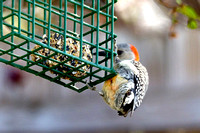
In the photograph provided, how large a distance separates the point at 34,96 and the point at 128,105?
183 inches

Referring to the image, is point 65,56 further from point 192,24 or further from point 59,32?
point 192,24

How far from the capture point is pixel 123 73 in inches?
180

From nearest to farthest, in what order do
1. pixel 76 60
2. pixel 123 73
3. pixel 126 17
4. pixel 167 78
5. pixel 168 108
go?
pixel 76 60
pixel 123 73
pixel 126 17
pixel 168 108
pixel 167 78

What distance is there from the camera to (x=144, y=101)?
815 centimetres

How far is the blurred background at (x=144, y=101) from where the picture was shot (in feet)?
26.2

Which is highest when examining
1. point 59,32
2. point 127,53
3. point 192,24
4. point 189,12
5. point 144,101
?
point 144,101

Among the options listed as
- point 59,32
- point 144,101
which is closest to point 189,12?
point 59,32

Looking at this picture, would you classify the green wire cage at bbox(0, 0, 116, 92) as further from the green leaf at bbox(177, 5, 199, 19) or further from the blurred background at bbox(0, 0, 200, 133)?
the blurred background at bbox(0, 0, 200, 133)

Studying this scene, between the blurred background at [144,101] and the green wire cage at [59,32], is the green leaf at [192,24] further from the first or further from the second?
the blurred background at [144,101]

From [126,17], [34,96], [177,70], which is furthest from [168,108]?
[34,96]

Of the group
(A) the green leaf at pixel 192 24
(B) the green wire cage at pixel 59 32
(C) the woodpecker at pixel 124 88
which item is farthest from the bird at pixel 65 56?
(A) the green leaf at pixel 192 24

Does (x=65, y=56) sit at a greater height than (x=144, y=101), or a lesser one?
lesser

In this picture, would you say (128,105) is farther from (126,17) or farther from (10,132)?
(10,132)

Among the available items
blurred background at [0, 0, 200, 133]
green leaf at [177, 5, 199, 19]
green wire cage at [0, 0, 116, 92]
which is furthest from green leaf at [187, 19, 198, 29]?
blurred background at [0, 0, 200, 133]
